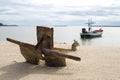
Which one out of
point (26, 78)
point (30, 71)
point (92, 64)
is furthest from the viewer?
point (92, 64)

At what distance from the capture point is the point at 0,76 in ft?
29.8

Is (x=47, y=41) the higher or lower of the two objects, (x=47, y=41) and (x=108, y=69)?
the higher

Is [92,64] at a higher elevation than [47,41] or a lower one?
lower

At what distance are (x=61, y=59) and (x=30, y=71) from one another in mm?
1205

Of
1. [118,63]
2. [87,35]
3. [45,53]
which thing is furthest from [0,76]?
[87,35]

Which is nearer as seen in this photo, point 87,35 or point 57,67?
point 57,67

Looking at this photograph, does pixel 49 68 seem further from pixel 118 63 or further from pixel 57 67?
pixel 118 63

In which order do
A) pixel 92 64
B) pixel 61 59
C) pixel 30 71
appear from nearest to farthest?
pixel 30 71
pixel 61 59
pixel 92 64

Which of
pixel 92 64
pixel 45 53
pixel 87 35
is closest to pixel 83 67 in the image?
pixel 92 64

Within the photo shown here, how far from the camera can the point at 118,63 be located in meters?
11.5

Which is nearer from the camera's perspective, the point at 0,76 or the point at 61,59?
the point at 0,76

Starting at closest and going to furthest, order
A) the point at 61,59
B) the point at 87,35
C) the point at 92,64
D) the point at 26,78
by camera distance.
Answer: the point at 26,78
the point at 61,59
the point at 92,64
the point at 87,35

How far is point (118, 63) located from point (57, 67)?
2.40 meters

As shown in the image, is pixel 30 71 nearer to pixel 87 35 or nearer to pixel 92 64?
pixel 92 64
